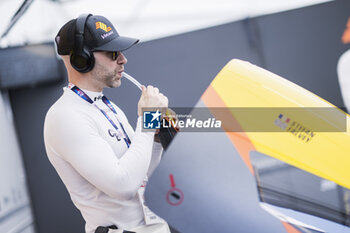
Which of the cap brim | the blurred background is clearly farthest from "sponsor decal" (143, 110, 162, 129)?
the blurred background

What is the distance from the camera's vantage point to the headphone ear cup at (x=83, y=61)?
3.55ft

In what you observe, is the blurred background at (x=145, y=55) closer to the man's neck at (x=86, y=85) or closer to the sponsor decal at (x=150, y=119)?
the man's neck at (x=86, y=85)

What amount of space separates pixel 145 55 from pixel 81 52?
160 cm

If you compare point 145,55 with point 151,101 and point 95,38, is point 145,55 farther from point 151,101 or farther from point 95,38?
point 151,101

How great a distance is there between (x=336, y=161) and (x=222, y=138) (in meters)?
0.30

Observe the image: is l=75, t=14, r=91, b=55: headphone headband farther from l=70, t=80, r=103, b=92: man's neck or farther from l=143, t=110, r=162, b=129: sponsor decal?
l=143, t=110, r=162, b=129: sponsor decal

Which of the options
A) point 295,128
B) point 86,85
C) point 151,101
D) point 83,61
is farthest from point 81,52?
point 295,128

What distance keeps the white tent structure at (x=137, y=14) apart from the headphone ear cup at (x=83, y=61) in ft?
4.55

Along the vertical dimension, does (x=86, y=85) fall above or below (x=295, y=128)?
above

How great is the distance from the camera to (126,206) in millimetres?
1091

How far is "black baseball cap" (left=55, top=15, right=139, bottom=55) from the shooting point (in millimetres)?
1092

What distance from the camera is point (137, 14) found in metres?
2.64

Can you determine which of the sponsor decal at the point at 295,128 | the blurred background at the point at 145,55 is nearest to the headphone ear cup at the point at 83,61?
the sponsor decal at the point at 295,128

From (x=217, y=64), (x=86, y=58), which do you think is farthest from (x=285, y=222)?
(x=217, y=64)
